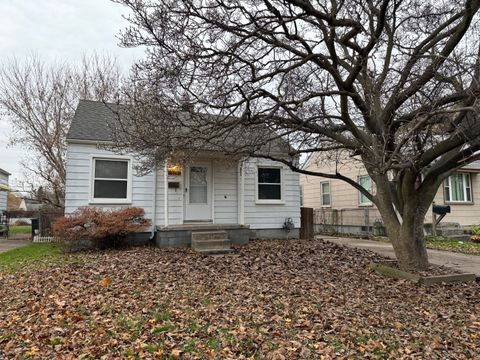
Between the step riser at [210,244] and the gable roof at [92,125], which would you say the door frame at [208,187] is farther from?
the step riser at [210,244]

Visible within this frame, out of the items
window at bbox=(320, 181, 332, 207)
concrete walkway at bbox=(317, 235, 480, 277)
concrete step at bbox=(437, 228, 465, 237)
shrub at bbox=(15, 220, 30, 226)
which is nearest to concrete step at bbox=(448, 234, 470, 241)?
concrete step at bbox=(437, 228, 465, 237)

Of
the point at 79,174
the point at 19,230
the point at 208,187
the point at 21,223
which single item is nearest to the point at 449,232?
the point at 208,187

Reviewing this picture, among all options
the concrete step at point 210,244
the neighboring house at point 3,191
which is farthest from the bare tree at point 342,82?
the neighboring house at point 3,191

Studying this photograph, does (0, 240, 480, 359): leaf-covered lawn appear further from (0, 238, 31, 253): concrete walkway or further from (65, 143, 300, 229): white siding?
(0, 238, 31, 253): concrete walkway

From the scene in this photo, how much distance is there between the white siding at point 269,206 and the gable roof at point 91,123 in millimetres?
4638

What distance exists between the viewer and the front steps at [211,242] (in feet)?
30.4

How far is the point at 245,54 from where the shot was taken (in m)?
6.82

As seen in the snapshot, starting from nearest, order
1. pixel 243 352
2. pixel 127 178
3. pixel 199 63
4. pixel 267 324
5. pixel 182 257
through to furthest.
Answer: pixel 243 352 → pixel 267 324 → pixel 199 63 → pixel 182 257 → pixel 127 178

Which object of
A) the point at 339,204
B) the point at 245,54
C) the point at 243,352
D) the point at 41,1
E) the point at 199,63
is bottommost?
the point at 243,352

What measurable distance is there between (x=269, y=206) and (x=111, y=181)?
521cm

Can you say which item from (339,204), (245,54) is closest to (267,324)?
(245,54)

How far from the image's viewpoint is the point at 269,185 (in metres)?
12.5

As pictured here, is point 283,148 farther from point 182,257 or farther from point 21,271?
point 21,271

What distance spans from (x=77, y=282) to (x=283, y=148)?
5.32 meters
